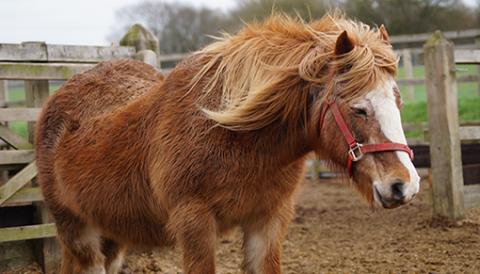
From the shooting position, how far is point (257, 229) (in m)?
3.77

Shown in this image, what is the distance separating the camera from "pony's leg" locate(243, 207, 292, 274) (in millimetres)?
3758

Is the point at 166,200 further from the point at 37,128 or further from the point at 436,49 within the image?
the point at 436,49

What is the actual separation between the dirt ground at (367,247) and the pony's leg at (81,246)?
637mm

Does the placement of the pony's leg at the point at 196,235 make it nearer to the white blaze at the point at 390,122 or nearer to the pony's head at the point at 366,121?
the pony's head at the point at 366,121

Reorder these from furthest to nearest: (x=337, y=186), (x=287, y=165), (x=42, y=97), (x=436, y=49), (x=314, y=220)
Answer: (x=337, y=186), (x=314, y=220), (x=436, y=49), (x=42, y=97), (x=287, y=165)

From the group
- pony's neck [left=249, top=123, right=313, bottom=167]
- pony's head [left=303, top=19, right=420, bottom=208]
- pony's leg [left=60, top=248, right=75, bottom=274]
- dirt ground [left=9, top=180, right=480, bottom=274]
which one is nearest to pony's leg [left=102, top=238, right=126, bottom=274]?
pony's leg [left=60, top=248, right=75, bottom=274]

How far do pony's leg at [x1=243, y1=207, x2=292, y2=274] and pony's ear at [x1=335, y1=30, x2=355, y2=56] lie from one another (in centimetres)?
112

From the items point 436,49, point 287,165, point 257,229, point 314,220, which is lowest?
point 314,220

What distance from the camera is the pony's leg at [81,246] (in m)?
4.80

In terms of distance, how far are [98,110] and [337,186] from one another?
22.2 feet

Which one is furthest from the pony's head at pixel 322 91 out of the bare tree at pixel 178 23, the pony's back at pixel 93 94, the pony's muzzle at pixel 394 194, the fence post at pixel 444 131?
the bare tree at pixel 178 23

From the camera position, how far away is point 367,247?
616 cm

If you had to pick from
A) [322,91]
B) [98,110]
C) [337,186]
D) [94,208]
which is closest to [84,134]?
[98,110]

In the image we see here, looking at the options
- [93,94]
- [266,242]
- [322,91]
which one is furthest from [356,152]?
[93,94]
